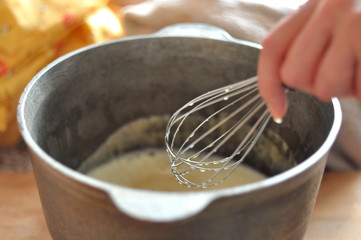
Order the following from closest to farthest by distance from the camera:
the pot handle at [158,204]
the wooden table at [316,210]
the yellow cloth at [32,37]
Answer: the pot handle at [158,204] → the wooden table at [316,210] → the yellow cloth at [32,37]

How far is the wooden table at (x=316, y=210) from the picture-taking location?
0.50 m

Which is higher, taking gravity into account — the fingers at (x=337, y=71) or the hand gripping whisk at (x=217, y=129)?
the fingers at (x=337, y=71)

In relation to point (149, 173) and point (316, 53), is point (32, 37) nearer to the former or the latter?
point (149, 173)

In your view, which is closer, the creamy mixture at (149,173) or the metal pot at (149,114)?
the metal pot at (149,114)

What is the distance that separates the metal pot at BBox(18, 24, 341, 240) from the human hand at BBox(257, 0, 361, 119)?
0.17ft

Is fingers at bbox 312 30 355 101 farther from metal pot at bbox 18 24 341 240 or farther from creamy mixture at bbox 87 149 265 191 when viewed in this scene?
creamy mixture at bbox 87 149 265 191

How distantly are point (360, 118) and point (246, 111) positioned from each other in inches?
5.3

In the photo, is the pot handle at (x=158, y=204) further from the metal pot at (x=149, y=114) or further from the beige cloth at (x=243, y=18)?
the beige cloth at (x=243, y=18)

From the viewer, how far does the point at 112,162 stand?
61cm

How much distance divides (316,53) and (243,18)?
0.31 m

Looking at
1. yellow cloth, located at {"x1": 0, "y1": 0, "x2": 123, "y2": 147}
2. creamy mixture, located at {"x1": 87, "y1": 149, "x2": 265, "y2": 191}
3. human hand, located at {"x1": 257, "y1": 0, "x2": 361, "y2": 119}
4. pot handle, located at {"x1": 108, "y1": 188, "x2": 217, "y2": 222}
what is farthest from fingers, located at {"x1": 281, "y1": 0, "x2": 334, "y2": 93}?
yellow cloth, located at {"x1": 0, "y1": 0, "x2": 123, "y2": 147}

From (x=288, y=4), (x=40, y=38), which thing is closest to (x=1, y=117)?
(x=40, y=38)

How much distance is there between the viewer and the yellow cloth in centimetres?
65

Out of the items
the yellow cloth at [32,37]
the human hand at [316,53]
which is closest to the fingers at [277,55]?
the human hand at [316,53]
